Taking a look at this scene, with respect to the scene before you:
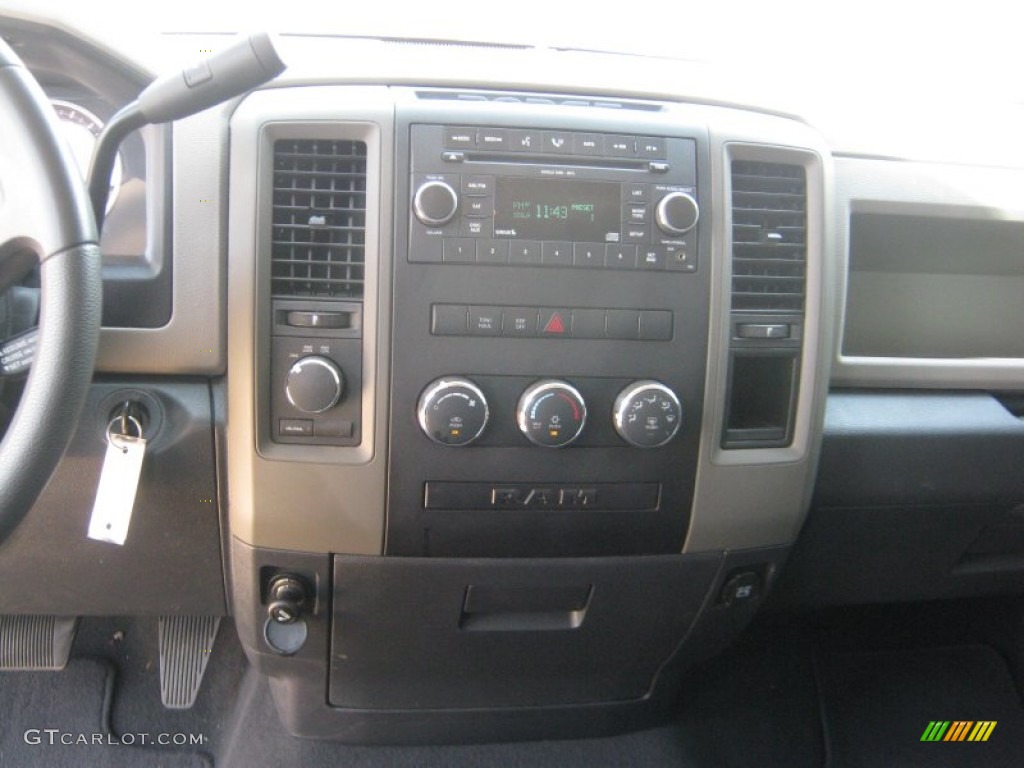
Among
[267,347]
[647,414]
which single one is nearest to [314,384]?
[267,347]

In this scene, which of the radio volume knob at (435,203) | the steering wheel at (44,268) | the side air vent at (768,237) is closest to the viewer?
the steering wheel at (44,268)

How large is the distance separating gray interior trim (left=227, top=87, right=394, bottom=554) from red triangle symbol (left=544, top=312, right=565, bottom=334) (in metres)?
0.19

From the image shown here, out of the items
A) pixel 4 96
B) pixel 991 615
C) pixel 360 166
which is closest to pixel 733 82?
pixel 360 166

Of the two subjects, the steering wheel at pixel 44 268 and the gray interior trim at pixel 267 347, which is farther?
the gray interior trim at pixel 267 347

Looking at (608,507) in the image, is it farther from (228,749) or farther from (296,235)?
(228,749)

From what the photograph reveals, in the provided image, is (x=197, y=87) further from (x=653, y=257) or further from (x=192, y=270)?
(x=653, y=257)

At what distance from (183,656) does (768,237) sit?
1322 mm

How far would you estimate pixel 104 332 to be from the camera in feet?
3.36

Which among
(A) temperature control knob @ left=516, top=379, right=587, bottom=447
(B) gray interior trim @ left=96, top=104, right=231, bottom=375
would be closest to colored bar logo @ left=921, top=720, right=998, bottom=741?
(A) temperature control knob @ left=516, top=379, right=587, bottom=447

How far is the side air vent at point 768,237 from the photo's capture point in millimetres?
1067

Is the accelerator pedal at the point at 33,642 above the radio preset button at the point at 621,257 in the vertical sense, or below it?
below

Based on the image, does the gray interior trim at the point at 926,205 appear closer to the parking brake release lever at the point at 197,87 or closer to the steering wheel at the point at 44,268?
the parking brake release lever at the point at 197,87

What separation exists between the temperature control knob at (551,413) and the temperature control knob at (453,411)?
53mm

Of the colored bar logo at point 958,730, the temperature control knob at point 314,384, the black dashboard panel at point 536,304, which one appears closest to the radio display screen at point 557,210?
the black dashboard panel at point 536,304
